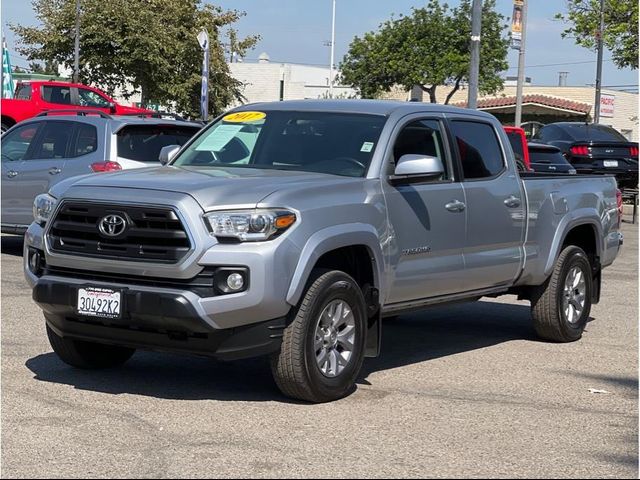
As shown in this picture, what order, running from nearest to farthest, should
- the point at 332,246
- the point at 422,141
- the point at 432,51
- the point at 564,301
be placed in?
the point at 332,246 < the point at 422,141 < the point at 564,301 < the point at 432,51

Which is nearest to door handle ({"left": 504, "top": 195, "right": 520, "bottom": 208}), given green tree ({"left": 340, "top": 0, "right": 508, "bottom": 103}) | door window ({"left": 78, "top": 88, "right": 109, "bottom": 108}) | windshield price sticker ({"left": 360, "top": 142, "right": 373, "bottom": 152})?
windshield price sticker ({"left": 360, "top": 142, "right": 373, "bottom": 152})

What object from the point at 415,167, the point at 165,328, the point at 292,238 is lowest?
the point at 165,328

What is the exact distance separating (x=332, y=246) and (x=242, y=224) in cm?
64

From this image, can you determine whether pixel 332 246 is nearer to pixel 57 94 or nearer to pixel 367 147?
pixel 367 147

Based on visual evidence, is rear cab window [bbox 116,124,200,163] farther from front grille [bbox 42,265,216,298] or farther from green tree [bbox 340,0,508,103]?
green tree [bbox 340,0,508,103]

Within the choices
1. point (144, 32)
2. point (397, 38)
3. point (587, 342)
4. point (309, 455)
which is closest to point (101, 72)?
point (144, 32)

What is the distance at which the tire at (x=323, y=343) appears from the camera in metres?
7.01

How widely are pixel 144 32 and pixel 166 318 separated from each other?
38.2 meters

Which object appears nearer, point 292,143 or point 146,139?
point 292,143

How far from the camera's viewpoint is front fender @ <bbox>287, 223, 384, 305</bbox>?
22.8 feet

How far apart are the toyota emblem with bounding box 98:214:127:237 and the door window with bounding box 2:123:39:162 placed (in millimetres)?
7927

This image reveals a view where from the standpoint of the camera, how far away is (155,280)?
694 cm

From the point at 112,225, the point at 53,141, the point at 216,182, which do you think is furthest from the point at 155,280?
the point at 53,141

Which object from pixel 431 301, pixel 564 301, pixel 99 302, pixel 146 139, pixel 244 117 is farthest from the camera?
pixel 146 139
